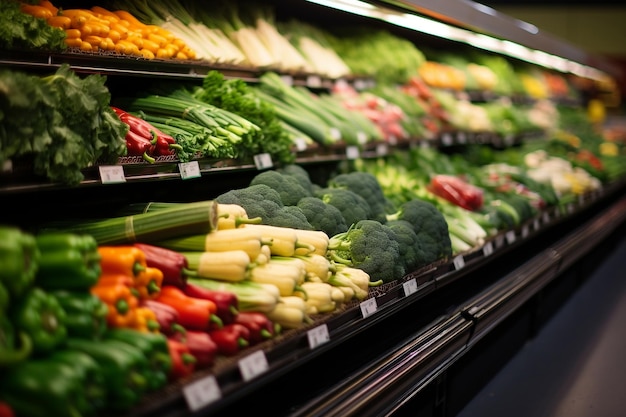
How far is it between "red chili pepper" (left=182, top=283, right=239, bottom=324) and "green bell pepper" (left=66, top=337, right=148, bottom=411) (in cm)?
44

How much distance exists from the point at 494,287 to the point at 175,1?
251cm

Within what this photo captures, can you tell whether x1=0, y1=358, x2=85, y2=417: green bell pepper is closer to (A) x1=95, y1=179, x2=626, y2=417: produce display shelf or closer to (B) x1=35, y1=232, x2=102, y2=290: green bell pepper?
(A) x1=95, y1=179, x2=626, y2=417: produce display shelf

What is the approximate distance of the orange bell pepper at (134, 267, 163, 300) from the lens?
208cm

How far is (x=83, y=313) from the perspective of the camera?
1793mm

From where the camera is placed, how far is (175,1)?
3832 millimetres

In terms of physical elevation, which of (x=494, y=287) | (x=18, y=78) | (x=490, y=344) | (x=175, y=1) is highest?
(x=175, y=1)

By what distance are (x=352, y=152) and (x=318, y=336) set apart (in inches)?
87.6

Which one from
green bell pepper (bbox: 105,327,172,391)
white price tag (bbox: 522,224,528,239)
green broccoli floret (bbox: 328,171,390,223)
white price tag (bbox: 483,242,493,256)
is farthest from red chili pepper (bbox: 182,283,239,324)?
white price tag (bbox: 522,224,528,239)

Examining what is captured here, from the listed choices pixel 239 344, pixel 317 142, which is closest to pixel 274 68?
pixel 317 142

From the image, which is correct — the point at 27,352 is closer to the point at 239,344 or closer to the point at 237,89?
the point at 239,344

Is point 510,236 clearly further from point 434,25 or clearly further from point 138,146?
point 138,146

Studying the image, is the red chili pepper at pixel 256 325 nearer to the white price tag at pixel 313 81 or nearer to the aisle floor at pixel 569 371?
the aisle floor at pixel 569 371

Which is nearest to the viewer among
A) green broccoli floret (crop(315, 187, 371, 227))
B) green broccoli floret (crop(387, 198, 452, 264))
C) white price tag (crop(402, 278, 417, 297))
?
white price tag (crop(402, 278, 417, 297))

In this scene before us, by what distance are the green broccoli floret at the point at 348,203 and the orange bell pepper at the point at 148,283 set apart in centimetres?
138
